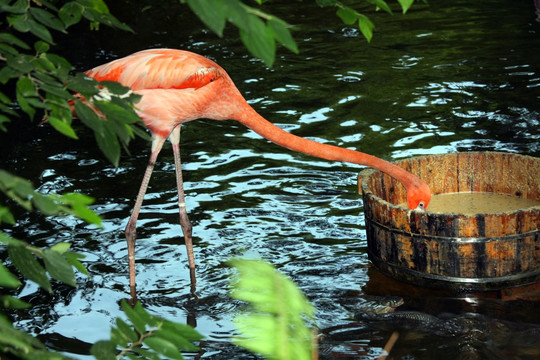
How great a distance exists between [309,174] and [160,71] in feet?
9.01

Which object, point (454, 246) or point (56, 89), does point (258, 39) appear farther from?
point (454, 246)

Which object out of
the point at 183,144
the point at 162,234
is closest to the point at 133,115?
the point at 162,234

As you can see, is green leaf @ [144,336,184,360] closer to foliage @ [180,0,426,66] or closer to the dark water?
foliage @ [180,0,426,66]

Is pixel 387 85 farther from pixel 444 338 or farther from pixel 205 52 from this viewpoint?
pixel 444 338

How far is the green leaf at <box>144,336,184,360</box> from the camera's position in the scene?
168cm

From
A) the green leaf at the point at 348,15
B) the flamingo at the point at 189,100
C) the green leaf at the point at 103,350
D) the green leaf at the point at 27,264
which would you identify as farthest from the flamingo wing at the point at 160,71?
the green leaf at the point at 103,350

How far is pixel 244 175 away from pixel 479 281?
3.21 m

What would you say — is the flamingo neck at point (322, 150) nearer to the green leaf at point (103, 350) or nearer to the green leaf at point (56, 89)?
the green leaf at point (56, 89)

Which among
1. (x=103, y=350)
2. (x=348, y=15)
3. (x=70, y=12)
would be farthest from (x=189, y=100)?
(x=103, y=350)

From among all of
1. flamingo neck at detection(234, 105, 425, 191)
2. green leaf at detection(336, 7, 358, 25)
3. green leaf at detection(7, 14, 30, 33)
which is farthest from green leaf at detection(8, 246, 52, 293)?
flamingo neck at detection(234, 105, 425, 191)

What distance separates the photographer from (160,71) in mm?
5570

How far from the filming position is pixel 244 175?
8055mm

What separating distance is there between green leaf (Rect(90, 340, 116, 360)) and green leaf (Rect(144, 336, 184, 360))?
104mm

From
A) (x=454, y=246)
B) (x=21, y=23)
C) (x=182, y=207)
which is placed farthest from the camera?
(x=182, y=207)
